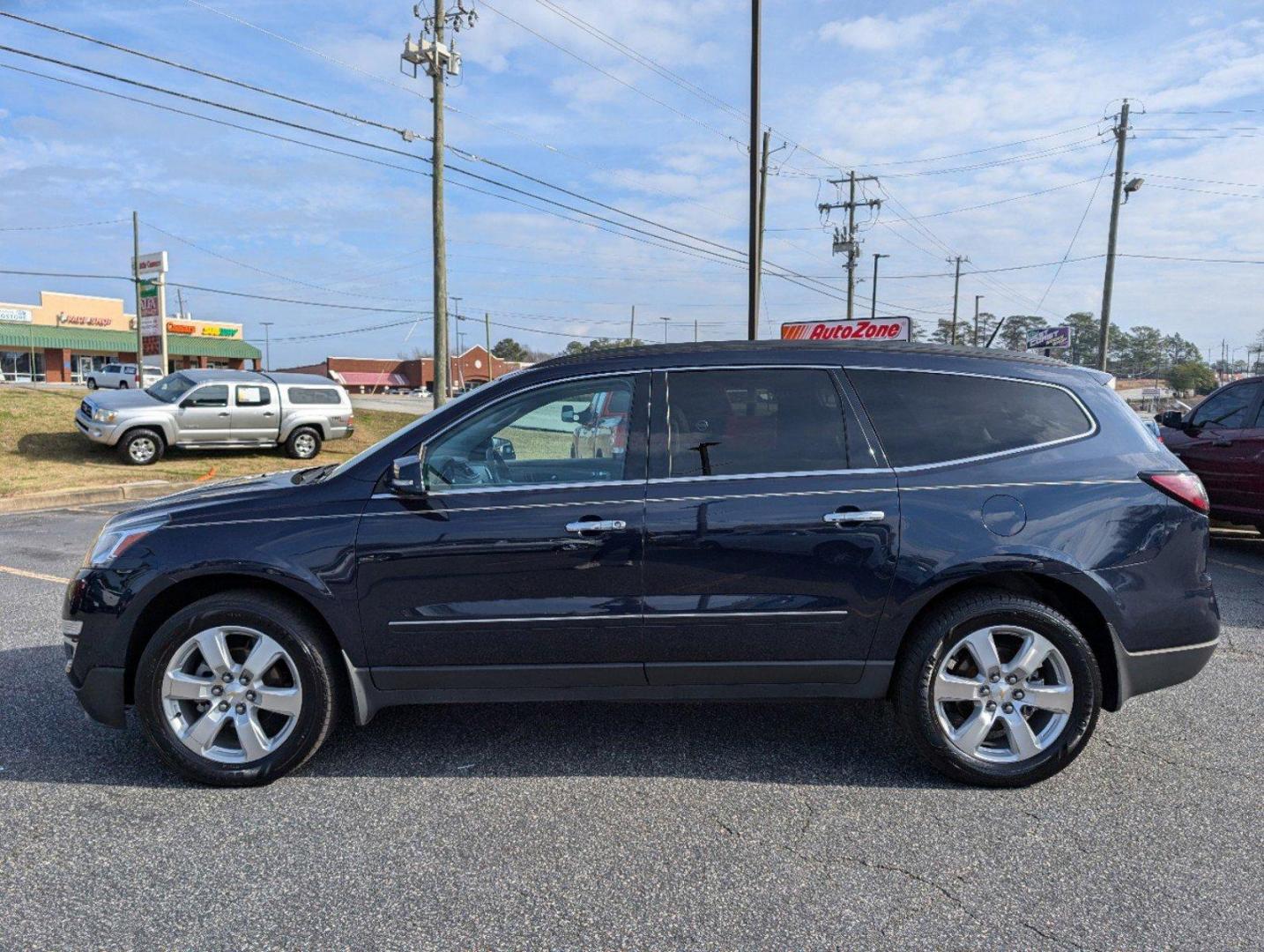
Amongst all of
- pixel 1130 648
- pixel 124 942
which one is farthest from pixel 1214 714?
pixel 124 942

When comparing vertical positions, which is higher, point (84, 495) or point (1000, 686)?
point (1000, 686)

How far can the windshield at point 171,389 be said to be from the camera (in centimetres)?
1666

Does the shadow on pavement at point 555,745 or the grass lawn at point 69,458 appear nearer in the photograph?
the shadow on pavement at point 555,745

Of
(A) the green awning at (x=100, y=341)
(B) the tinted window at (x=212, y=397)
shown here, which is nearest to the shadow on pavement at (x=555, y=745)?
(B) the tinted window at (x=212, y=397)

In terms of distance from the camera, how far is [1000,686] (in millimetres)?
3541

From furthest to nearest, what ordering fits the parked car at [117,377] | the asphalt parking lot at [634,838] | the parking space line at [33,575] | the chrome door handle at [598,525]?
the parked car at [117,377] → the parking space line at [33,575] → the chrome door handle at [598,525] → the asphalt parking lot at [634,838]

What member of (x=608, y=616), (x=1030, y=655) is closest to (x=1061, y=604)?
(x=1030, y=655)

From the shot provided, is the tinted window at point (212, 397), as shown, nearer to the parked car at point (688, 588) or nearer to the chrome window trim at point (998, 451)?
the parked car at point (688, 588)

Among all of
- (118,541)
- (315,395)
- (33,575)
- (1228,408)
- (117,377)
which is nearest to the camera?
(118,541)

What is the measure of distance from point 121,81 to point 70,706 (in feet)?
45.6

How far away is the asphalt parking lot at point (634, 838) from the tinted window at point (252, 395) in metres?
13.7

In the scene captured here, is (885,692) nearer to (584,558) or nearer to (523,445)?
(584,558)

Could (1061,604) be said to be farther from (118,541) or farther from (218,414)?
(218,414)

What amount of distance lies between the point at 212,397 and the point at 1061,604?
16.4 m
